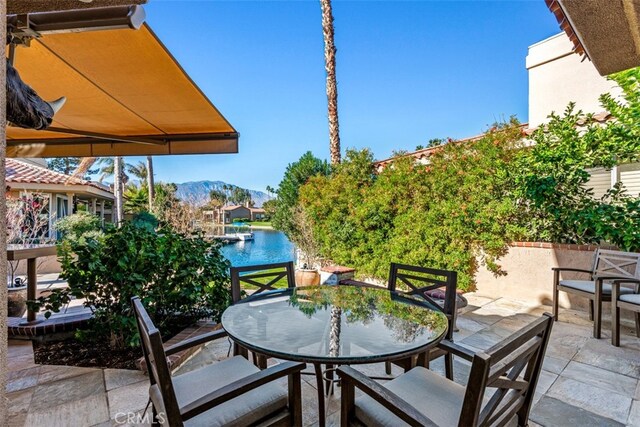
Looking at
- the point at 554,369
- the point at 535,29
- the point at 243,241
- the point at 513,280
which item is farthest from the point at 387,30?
the point at 243,241

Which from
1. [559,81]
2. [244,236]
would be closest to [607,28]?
[559,81]

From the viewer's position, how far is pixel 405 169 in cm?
693

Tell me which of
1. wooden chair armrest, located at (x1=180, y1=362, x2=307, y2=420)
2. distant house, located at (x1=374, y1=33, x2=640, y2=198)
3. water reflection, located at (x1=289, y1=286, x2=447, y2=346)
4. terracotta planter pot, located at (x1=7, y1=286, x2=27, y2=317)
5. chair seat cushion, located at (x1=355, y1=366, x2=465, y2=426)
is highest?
distant house, located at (x1=374, y1=33, x2=640, y2=198)

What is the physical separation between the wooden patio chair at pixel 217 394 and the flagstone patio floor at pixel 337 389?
80cm

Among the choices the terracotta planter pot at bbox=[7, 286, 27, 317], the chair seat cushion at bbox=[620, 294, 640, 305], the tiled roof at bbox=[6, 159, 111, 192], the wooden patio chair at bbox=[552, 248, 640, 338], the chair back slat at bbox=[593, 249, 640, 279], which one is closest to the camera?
the chair seat cushion at bbox=[620, 294, 640, 305]

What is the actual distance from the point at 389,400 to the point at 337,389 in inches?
60.5

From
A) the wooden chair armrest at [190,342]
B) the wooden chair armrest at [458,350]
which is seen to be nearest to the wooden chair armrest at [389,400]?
the wooden chair armrest at [458,350]

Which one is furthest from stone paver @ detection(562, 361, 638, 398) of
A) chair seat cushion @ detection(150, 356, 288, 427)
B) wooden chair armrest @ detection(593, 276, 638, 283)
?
chair seat cushion @ detection(150, 356, 288, 427)

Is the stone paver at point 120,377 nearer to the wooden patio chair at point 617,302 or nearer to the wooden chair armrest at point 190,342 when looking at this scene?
the wooden chair armrest at point 190,342

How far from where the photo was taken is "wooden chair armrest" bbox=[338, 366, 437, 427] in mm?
1368

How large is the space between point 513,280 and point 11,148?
7651 millimetres

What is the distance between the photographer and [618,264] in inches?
172

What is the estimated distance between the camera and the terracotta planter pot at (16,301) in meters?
4.95

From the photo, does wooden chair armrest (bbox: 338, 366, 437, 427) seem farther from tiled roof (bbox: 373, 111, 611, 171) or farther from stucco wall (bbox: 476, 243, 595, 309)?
tiled roof (bbox: 373, 111, 611, 171)
